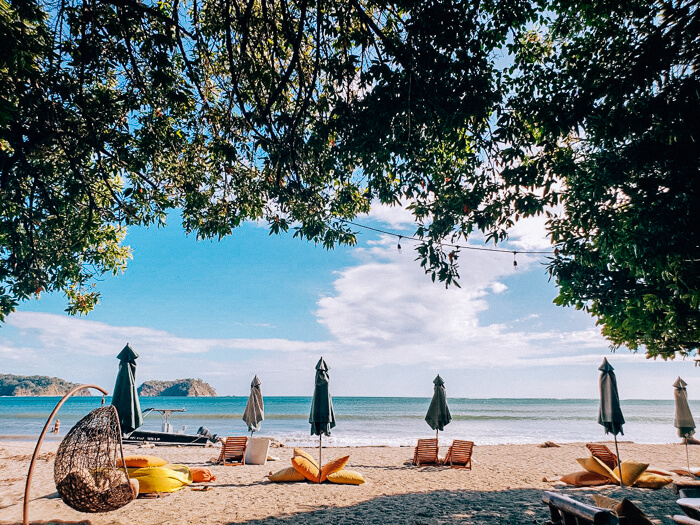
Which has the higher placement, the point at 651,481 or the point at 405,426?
the point at 651,481

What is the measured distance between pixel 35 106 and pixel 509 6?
641 cm

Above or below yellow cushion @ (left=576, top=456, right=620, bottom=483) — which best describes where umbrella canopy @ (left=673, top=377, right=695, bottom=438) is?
above

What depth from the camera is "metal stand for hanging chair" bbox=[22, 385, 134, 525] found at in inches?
206

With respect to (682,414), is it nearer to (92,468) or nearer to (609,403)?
(609,403)

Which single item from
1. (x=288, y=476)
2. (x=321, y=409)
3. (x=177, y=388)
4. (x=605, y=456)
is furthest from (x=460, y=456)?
(x=177, y=388)

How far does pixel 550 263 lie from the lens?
7.44 m

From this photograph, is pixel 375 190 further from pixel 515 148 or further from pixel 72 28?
pixel 72 28

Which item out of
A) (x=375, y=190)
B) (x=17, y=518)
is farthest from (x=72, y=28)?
(x=17, y=518)

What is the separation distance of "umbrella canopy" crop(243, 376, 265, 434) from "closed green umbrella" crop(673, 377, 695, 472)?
10879 millimetres

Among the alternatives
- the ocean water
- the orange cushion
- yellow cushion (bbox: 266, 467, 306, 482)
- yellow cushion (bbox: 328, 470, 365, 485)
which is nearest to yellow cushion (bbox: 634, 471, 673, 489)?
yellow cushion (bbox: 328, 470, 365, 485)

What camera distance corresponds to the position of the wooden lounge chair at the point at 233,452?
11.3m

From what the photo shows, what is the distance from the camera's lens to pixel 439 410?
12250mm

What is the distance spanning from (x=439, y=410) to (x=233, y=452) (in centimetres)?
604

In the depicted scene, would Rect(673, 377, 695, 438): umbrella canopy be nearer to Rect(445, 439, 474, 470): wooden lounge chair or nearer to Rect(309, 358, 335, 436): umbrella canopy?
Rect(445, 439, 474, 470): wooden lounge chair
